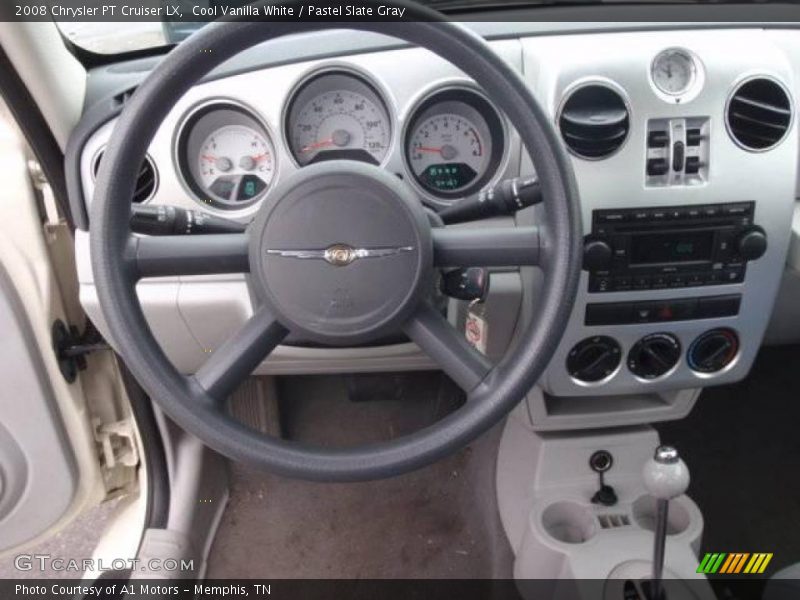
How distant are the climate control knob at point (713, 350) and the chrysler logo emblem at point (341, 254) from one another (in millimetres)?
690

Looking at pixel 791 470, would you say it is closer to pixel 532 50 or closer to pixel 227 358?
pixel 532 50

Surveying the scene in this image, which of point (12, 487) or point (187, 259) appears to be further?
point (12, 487)

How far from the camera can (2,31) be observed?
97 cm

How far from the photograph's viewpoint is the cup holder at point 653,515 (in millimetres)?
1447

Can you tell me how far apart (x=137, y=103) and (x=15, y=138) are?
1.93ft

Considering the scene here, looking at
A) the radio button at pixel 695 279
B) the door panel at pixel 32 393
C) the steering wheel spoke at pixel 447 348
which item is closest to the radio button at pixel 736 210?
the radio button at pixel 695 279

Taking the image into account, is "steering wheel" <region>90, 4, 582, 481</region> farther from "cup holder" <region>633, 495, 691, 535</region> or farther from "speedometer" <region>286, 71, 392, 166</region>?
"cup holder" <region>633, 495, 691, 535</region>

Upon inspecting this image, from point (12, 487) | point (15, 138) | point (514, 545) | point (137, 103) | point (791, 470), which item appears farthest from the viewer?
point (791, 470)

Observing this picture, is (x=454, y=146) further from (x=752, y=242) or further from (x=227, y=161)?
(x=752, y=242)

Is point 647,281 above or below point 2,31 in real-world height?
below

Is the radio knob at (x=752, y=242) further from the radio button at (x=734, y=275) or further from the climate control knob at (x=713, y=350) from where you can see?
the climate control knob at (x=713, y=350)

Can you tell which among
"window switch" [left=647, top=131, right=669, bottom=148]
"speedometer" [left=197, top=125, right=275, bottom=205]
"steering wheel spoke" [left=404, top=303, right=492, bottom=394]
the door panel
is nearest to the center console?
"window switch" [left=647, top=131, right=669, bottom=148]

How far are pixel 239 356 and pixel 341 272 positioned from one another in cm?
17

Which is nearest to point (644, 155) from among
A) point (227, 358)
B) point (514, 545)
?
point (227, 358)
